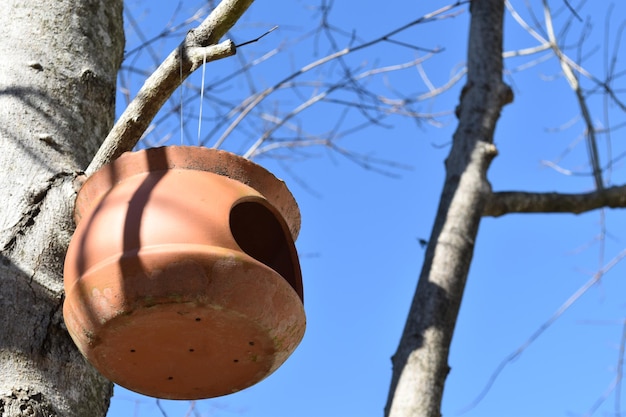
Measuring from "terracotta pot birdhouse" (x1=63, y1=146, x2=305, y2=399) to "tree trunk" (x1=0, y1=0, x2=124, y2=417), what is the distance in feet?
0.23

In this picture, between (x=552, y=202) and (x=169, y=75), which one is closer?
(x=169, y=75)

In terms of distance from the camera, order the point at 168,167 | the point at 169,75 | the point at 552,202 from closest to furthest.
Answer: the point at 168,167, the point at 169,75, the point at 552,202

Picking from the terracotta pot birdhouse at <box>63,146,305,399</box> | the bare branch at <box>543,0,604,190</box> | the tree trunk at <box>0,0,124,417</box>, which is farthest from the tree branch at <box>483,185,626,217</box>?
the terracotta pot birdhouse at <box>63,146,305,399</box>

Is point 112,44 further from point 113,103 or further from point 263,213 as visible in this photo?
point 263,213

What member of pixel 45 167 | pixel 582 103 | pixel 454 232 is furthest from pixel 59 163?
pixel 582 103

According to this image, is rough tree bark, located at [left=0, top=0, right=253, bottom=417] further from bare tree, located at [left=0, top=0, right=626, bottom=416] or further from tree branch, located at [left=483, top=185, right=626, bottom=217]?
tree branch, located at [left=483, top=185, right=626, bottom=217]

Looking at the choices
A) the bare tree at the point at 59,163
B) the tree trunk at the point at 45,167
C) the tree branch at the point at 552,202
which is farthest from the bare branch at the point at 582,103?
the tree trunk at the point at 45,167

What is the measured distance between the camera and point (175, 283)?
1.33 meters

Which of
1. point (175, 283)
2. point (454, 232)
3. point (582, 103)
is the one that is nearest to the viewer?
point (175, 283)

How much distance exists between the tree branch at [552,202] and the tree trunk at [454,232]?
0.08 metres

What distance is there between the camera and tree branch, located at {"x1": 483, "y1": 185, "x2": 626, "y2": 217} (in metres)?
3.05

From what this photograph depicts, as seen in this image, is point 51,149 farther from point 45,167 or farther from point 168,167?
point 168,167

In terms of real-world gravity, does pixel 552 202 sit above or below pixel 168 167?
above

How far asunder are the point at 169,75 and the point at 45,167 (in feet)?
0.89
